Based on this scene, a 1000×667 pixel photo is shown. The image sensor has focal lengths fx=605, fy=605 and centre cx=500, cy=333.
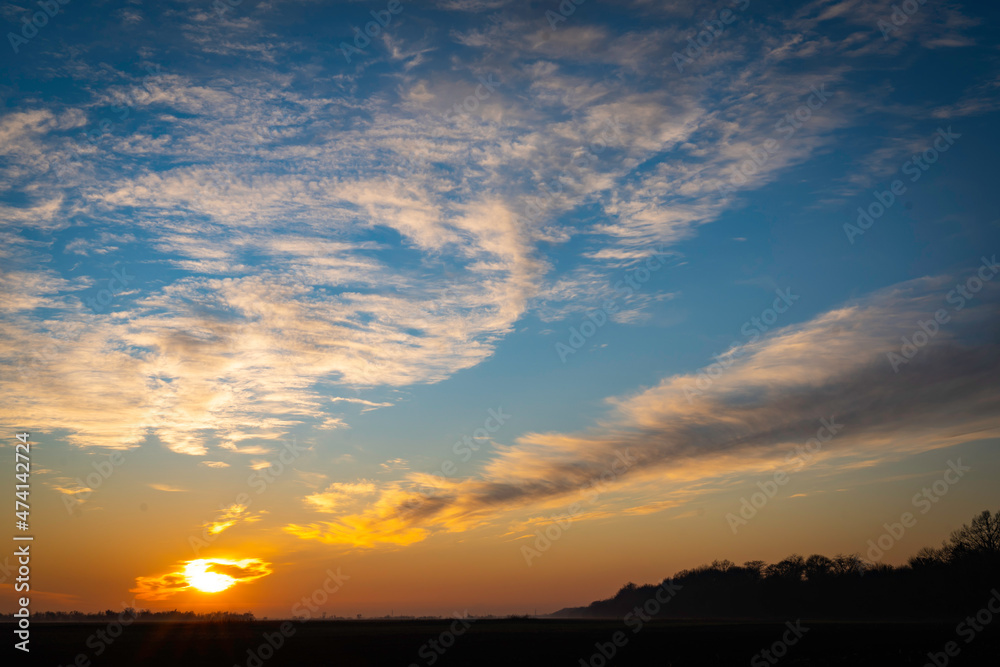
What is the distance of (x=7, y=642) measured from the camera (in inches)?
2232

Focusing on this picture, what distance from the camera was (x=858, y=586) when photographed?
424 ft

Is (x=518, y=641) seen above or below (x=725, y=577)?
above

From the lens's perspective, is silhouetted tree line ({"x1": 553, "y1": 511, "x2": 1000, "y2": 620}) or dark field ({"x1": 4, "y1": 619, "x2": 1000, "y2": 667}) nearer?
dark field ({"x1": 4, "y1": 619, "x2": 1000, "y2": 667})

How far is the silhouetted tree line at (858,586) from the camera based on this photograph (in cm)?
9962

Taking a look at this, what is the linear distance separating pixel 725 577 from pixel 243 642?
524ft

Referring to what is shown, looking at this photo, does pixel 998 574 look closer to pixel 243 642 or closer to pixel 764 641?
pixel 764 641

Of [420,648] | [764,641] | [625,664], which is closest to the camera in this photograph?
[625,664]

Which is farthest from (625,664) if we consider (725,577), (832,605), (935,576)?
(725,577)

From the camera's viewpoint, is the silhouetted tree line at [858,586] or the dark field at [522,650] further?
the silhouetted tree line at [858,586]

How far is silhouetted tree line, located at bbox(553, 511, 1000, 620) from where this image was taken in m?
99.6

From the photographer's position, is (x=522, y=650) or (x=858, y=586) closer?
(x=522, y=650)

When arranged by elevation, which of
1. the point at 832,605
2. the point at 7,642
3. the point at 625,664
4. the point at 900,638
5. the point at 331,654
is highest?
the point at 7,642

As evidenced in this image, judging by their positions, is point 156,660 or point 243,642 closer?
point 156,660

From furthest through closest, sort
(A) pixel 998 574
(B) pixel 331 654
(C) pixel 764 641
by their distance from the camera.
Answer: (A) pixel 998 574, (C) pixel 764 641, (B) pixel 331 654
